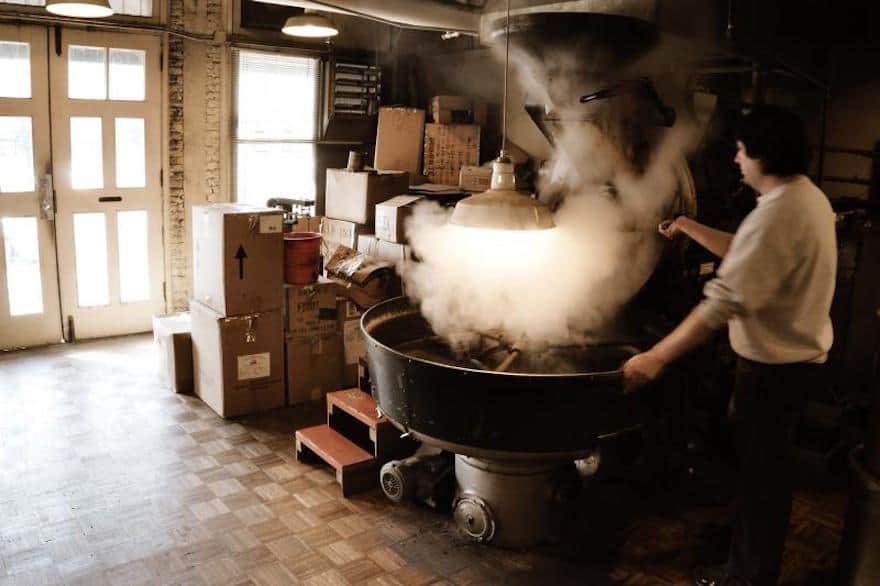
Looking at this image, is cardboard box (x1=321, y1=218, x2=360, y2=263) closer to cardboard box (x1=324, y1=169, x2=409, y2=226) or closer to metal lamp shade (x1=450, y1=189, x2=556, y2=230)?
cardboard box (x1=324, y1=169, x2=409, y2=226)

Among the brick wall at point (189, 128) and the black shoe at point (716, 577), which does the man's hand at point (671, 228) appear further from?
the brick wall at point (189, 128)

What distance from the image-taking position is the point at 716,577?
2.78m

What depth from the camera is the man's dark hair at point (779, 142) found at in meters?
2.45

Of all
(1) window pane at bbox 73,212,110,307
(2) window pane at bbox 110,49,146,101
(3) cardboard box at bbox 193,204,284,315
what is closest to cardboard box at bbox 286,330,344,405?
(3) cardboard box at bbox 193,204,284,315

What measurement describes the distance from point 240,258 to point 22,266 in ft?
7.92

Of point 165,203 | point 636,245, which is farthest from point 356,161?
point 636,245

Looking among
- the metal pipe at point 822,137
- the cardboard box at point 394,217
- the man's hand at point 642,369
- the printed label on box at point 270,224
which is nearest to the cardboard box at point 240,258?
the printed label on box at point 270,224

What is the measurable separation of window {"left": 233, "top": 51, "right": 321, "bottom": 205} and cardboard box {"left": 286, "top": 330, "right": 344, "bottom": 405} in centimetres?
241

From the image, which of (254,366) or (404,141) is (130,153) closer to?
(404,141)

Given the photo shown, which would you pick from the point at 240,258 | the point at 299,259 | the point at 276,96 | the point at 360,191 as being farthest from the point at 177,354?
the point at 276,96

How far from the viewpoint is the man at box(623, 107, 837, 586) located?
2.38 metres

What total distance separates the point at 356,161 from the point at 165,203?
6.11 ft

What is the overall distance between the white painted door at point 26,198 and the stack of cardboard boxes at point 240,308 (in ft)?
6.09

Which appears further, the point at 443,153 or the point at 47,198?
the point at 443,153
